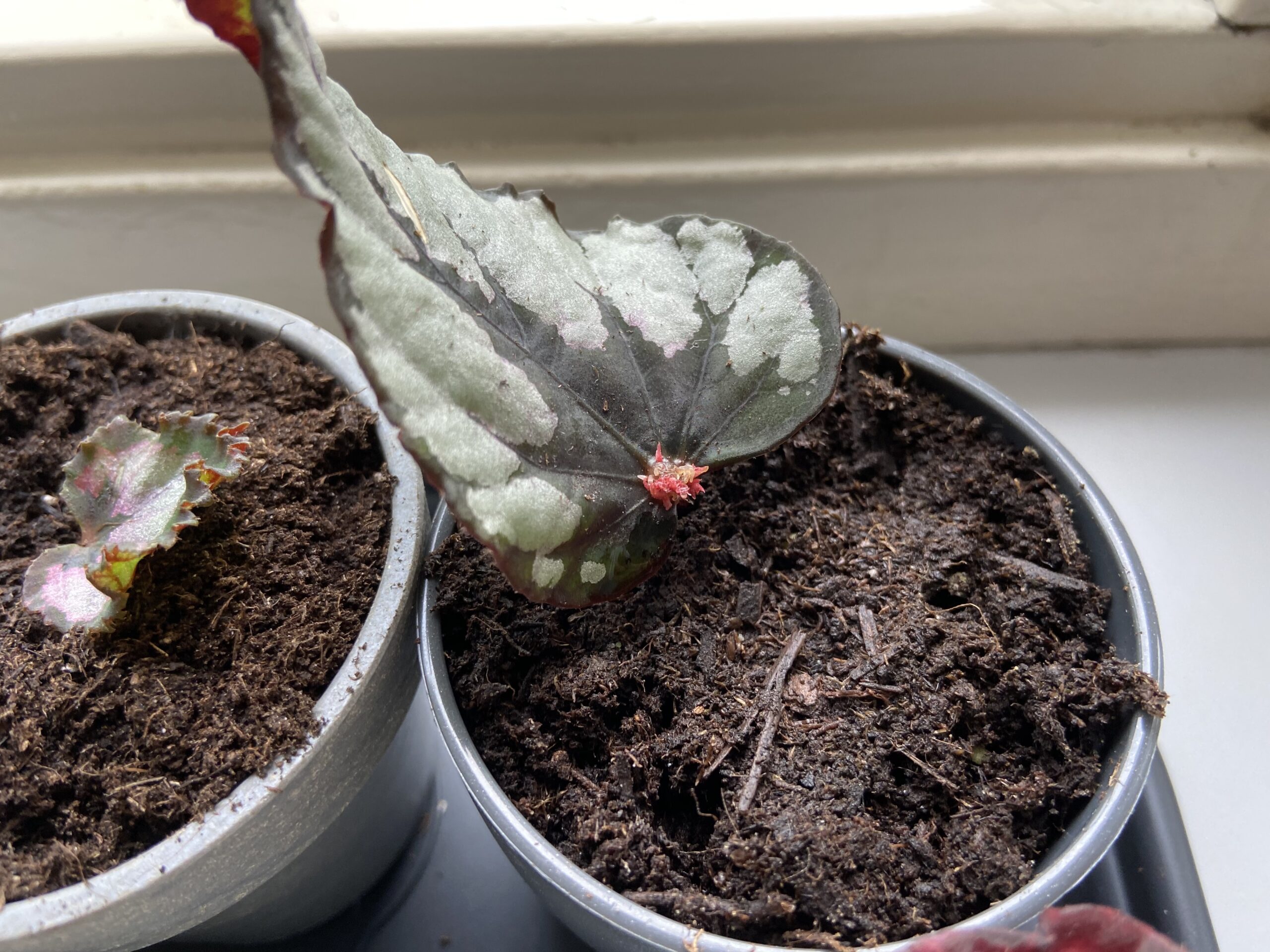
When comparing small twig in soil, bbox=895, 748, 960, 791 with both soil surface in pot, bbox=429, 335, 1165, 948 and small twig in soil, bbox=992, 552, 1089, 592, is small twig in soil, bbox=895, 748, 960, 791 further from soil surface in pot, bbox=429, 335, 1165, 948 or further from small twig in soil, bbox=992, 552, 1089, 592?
small twig in soil, bbox=992, 552, 1089, 592

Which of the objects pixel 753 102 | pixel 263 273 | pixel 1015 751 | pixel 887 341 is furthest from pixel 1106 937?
pixel 263 273

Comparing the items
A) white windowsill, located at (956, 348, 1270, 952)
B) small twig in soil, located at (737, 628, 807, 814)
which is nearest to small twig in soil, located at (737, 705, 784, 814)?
small twig in soil, located at (737, 628, 807, 814)

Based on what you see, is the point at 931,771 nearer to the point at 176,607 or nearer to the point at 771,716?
the point at 771,716

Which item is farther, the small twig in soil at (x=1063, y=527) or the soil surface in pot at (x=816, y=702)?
the small twig in soil at (x=1063, y=527)

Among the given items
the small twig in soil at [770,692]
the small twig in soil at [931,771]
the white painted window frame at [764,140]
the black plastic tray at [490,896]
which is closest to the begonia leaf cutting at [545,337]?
the small twig in soil at [770,692]

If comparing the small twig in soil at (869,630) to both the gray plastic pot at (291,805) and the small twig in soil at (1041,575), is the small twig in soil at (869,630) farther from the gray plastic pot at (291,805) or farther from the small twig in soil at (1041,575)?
the gray plastic pot at (291,805)

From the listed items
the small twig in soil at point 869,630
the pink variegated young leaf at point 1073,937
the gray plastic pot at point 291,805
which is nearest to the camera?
the pink variegated young leaf at point 1073,937
